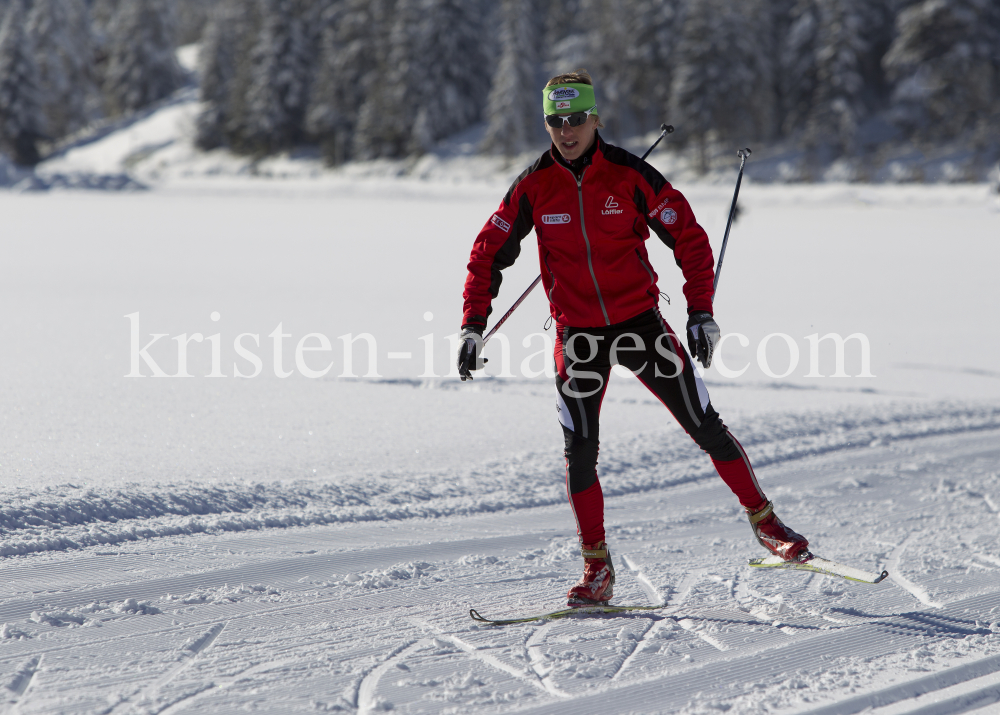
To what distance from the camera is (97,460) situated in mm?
4445

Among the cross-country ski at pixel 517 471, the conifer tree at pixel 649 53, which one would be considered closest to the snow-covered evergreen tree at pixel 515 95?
the conifer tree at pixel 649 53

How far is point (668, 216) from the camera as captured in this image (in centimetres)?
299

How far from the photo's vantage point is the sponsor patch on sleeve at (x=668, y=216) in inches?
118

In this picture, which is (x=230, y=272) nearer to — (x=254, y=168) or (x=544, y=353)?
(x=544, y=353)

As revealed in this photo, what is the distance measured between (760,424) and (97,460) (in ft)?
13.3

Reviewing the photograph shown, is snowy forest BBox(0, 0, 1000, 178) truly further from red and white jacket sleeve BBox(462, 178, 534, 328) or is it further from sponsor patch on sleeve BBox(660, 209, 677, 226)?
red and white jacket sleeve BBox(462, 178, 534, 328)

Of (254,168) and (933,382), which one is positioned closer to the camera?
(933,382)

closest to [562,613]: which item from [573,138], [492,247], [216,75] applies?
[492,247]

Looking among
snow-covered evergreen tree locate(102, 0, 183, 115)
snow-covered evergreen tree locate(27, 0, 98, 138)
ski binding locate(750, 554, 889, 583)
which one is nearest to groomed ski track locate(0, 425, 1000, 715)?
ski binding locate(750, 554, 889, 583)

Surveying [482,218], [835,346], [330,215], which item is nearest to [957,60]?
[482,218]

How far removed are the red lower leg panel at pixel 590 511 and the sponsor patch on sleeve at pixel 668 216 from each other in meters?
0.97

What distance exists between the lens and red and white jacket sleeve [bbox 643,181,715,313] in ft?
9.80

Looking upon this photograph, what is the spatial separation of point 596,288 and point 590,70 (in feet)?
137

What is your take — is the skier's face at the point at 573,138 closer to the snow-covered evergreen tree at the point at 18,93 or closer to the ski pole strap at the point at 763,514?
the ski pole strap at the point at 763,514
